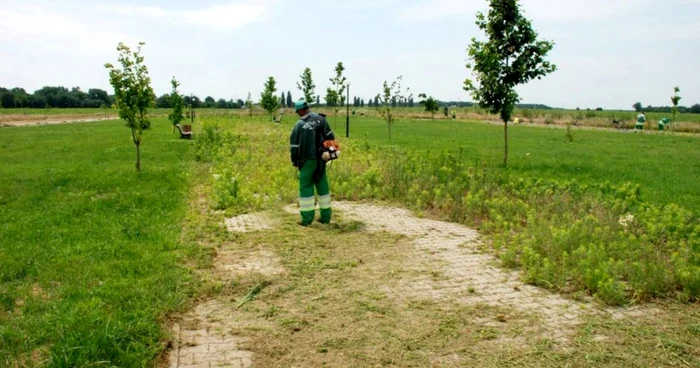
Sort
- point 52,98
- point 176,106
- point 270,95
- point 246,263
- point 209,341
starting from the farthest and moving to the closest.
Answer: point 52,98 < point 270,95 < point 176,106 < point 246,263 < point 209,341

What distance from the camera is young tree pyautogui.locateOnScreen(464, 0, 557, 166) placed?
53.8 feet

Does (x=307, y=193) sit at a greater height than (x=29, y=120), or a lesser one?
lesser

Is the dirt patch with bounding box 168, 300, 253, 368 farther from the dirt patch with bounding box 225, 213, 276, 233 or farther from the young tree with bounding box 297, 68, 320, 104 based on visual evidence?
the young tree with bounding box 297, 68, 320, 104

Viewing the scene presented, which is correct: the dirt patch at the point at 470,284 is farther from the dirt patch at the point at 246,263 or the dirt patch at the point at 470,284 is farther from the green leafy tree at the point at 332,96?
the green leafy tree at the point at 332,96

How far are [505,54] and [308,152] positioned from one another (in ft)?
34.6

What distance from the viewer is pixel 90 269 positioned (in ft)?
19.5

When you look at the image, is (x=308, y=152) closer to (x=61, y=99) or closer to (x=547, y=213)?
(x=547, y=213)

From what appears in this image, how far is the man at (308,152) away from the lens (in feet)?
28.0

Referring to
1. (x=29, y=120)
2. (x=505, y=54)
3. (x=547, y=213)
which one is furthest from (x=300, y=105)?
(x=29, y=120)

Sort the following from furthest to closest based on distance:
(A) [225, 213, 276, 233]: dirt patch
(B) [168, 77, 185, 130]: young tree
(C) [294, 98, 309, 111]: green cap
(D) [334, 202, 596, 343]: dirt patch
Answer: (B) [168, 77, 185, 130]: young tree
(C) [294, 98, 309, 111]: green cap
(A) [225, 213, 276, 233]: dirt patch
(D) [334, 202, 596, 343]: dirt patch

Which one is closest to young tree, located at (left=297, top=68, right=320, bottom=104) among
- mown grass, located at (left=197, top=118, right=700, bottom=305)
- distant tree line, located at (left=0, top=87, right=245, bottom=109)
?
mown grass, located at (left=197, top=118, right=700, bottom=305)

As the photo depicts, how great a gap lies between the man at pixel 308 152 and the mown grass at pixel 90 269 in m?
2.04

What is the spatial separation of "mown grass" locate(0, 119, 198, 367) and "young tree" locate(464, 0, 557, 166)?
31.5ft

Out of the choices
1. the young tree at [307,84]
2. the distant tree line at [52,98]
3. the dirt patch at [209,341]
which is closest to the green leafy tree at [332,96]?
the young tree at [307,84]
